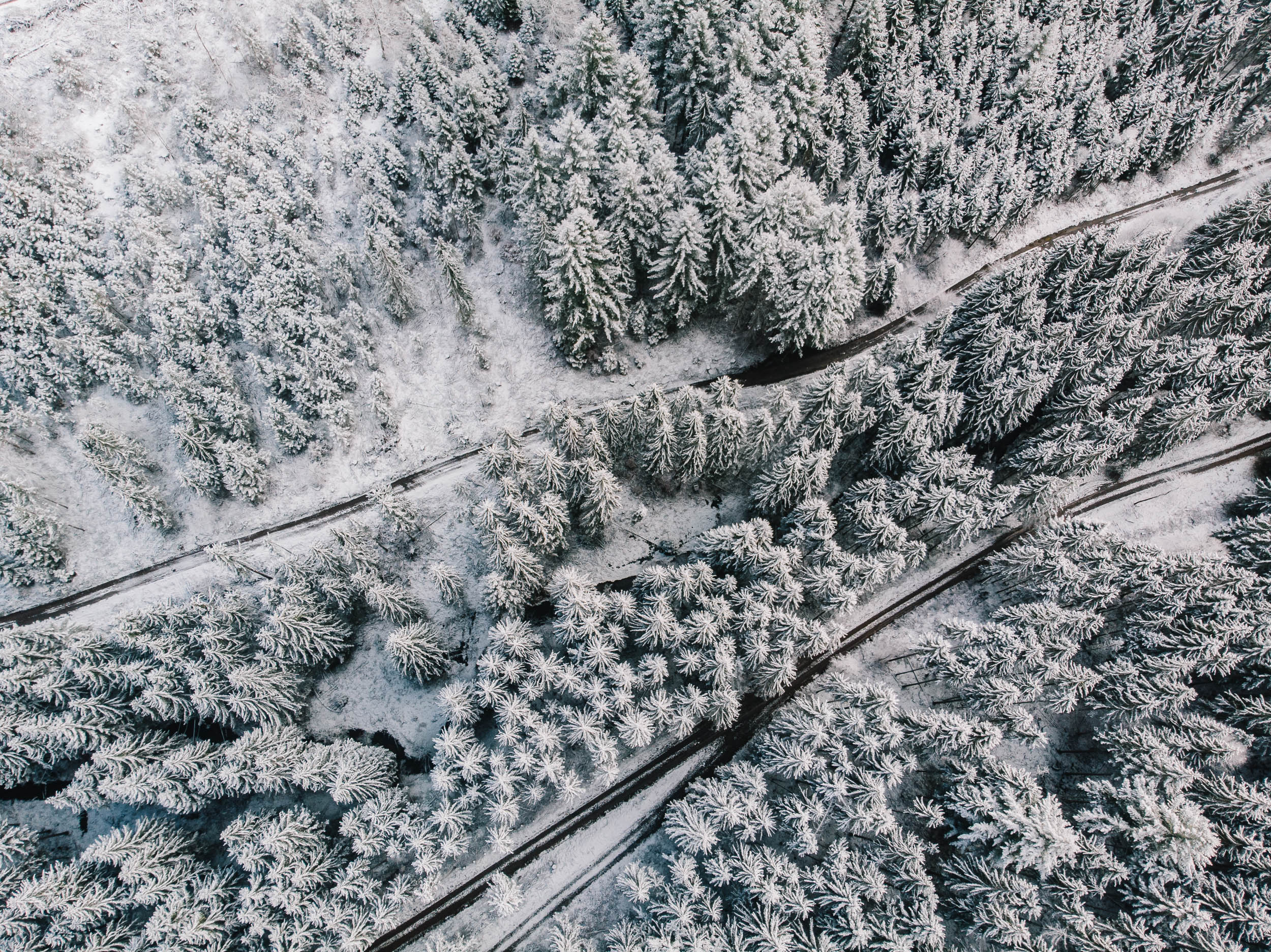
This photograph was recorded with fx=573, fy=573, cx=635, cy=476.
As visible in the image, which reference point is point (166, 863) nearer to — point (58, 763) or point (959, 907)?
point (58, 763)

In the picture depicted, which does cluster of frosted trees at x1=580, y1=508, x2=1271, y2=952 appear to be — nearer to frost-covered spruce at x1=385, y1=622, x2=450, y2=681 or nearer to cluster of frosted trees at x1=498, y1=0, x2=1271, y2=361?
frost-covered spruce at x1=385, y1=622, x2=450, y2=681

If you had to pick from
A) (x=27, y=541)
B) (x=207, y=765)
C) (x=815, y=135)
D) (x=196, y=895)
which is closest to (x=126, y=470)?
(x=27, y=541)

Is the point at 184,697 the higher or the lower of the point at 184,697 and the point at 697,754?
the higher

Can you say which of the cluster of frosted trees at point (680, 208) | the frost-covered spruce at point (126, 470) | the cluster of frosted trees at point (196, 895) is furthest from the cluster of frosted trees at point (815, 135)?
the cluster of frosted trees at point (196, 895)

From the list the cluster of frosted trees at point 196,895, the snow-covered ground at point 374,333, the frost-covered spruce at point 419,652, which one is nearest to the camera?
the cluster of frosted trees at point 196,895

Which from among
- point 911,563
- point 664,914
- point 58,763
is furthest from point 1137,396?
point 58,763

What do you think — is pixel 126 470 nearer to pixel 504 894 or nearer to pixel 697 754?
pixel 504 894

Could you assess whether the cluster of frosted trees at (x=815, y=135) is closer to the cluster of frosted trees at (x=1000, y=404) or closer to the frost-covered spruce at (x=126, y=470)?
the cluster of frosted trees at (x=1000, y=404)
